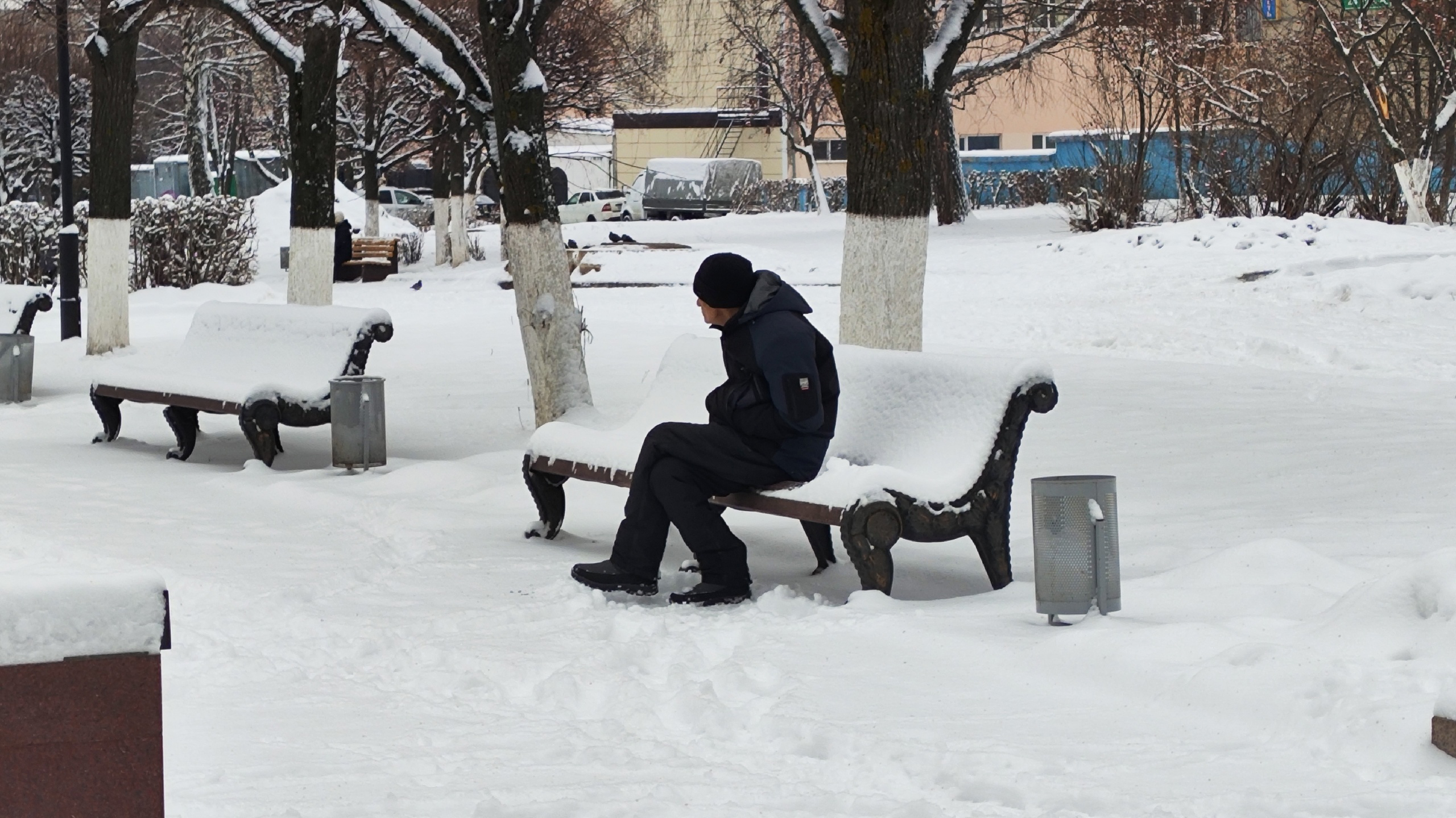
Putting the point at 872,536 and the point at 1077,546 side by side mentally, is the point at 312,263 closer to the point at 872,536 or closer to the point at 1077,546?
the point at 872,536

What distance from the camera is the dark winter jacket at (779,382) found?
227 inches

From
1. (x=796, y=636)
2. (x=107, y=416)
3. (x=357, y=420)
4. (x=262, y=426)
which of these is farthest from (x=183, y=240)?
(x=796, y=636)

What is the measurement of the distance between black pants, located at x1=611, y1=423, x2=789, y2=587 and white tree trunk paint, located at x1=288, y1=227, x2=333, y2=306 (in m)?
7.90

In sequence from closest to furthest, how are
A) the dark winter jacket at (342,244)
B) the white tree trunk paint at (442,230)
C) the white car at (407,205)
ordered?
the dark winter jacket at (342,244) < the white tree trunk paint at (442,230) < the white car at (407,205)

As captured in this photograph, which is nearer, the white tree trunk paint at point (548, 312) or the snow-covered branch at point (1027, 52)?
the white tree trunk paint at point (548, 312)

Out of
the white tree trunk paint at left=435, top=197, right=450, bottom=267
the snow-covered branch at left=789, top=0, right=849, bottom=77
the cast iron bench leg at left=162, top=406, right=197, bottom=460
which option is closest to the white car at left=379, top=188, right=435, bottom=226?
the white tree trunk paint at left=435, top=197, right=450, bottom=267

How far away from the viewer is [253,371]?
999cm

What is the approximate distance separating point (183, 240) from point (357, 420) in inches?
615

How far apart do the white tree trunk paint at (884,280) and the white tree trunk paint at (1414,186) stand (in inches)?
641

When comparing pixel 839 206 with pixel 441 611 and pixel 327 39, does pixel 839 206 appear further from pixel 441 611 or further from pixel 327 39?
pixel 441 611

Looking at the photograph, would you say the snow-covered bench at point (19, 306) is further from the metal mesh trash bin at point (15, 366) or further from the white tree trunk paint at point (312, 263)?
the white tree trunk paint at point (312, 263)

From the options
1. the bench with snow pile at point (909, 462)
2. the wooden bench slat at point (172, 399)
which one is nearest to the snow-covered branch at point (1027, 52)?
the wooden bench slat at point (172, 399)

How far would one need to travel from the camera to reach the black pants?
5887 millimetres

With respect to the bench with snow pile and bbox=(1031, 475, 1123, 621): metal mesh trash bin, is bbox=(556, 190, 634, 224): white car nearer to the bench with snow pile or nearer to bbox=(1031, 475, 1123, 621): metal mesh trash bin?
the bench with snow pile
